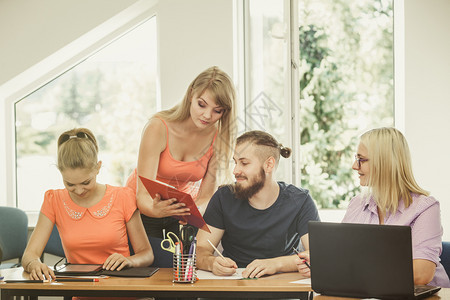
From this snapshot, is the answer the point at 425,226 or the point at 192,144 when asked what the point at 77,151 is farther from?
the point at 425,226

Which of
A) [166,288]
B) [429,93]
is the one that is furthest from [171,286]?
[429,93]

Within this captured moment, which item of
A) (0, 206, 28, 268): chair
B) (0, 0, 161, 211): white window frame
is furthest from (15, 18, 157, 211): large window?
(0, 206, 28, 268): chair

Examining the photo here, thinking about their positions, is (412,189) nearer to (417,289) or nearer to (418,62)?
(417,289)

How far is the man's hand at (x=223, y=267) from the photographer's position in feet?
7.18

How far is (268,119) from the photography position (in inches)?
142

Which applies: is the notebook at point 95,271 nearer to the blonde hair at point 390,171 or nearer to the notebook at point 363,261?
the notebook at point 363,261

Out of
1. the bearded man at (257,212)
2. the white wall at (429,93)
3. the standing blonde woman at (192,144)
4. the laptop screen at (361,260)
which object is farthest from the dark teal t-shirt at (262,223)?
the white wall at (429,93)

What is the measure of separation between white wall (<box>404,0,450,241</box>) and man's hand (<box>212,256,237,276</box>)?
1671 millimetres

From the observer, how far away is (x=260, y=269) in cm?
219

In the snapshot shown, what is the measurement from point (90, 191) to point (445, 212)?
7.10ft

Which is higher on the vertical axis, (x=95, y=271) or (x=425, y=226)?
(x=425, y=226)

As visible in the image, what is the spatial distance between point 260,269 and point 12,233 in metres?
2.14

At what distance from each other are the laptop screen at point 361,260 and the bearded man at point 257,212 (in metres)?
0.71

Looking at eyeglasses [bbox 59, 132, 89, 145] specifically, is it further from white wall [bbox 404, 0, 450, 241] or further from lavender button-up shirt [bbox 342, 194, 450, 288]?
white wall [bbox 404, 0, 450, 241]
